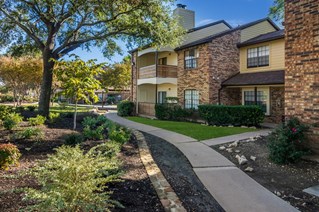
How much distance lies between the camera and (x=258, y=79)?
51.8ft

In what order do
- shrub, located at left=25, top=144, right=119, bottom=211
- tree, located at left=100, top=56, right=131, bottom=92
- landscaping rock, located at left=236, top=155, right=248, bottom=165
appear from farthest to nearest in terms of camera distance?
→ tree, located at left=100, top=56, right=131, bottom=92
landscaping rock, located at left=236, top=155, right=248, bottom=165
shrub, located at left=25, top=144, right=119, bottom=211

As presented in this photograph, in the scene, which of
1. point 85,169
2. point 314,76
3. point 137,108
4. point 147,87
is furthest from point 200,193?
point 147,87

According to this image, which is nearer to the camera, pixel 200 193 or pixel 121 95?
pixel 200 193

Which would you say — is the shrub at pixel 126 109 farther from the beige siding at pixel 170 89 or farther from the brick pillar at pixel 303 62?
the brick pillar at pixel 303 62

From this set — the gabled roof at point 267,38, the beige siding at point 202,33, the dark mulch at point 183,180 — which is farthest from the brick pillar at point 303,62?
the beige siding at point 202,33

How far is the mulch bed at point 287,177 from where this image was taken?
448 centimetres

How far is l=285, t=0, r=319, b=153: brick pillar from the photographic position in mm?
6785

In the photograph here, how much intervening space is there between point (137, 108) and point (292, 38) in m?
17.2

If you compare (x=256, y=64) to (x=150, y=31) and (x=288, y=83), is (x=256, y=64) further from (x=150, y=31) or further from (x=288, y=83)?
(x=288, y=83)

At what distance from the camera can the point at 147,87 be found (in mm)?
25422

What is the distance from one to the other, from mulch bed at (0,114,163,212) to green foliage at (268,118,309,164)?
3.76 metres

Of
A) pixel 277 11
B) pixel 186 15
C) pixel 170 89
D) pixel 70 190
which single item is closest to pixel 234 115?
pixel 170 89

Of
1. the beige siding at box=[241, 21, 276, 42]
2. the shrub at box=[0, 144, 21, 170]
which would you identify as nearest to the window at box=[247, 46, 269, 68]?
the beige siding at box=[241, 21, 276, 42]

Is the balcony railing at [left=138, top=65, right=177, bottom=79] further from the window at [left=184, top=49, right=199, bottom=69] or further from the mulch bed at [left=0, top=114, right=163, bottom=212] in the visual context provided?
the mulch bed at [left=0, top=114, right=163, bottom=212]
